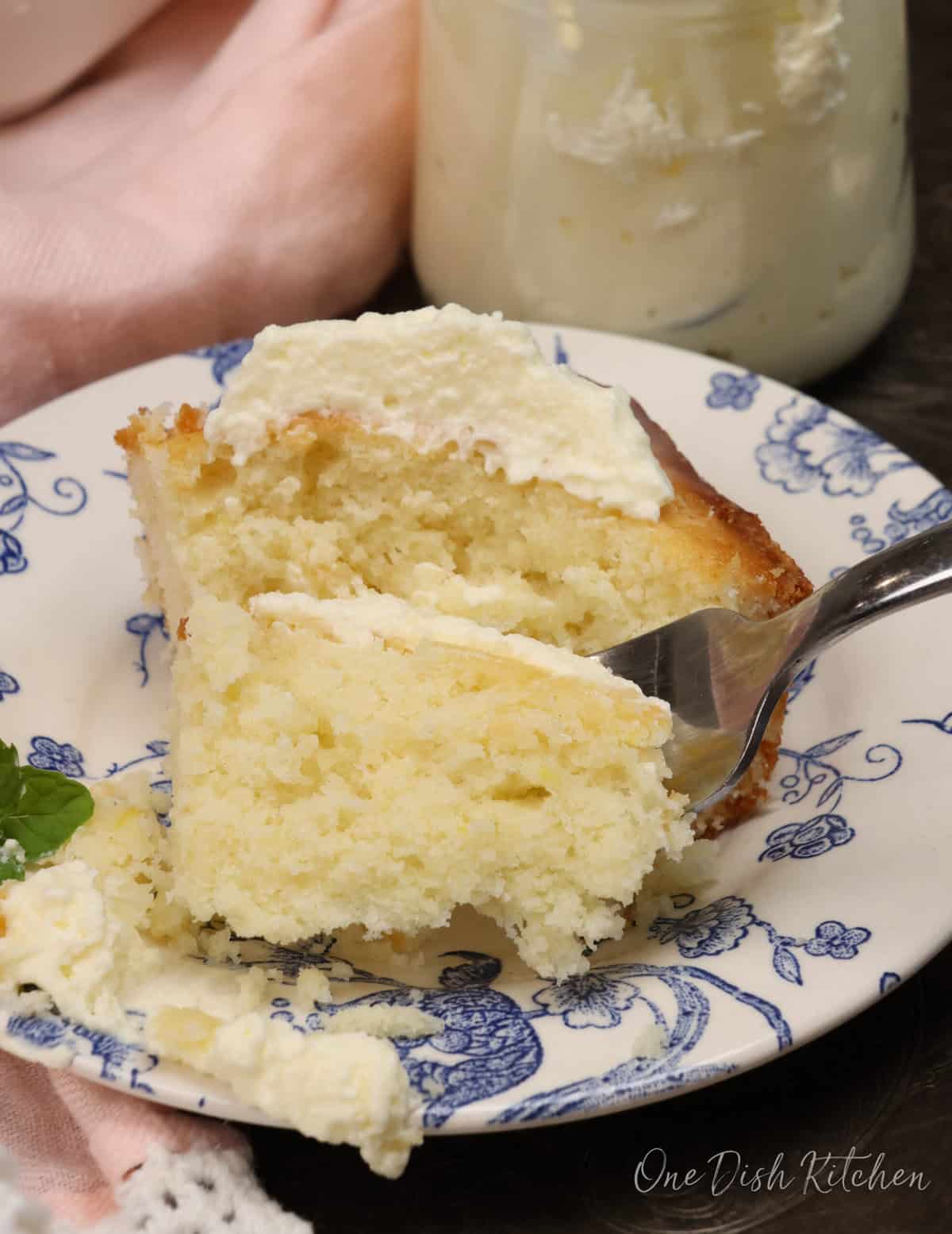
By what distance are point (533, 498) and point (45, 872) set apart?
2.71 ft

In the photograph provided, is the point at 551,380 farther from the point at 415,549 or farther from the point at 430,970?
the point at 430,970

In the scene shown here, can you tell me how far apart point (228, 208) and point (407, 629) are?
1.22 meters

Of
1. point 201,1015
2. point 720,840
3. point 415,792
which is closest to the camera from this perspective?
point 201,1015

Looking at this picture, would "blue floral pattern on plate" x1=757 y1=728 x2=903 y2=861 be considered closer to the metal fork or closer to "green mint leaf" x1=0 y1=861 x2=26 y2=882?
the metal fork

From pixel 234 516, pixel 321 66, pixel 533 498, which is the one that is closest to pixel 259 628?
pixel 234 516

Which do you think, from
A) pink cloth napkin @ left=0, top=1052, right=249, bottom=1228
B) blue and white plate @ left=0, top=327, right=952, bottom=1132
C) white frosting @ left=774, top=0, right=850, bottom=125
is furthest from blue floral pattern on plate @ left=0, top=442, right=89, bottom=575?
white frosting @ left=774, top=0, right=850, bottom=125

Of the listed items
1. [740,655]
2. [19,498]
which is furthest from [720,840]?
[19,498]

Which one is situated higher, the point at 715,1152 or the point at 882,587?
the point at 882,587

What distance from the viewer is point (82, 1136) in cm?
164

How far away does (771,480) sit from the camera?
7.65 feet

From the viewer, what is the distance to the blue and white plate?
143 cm

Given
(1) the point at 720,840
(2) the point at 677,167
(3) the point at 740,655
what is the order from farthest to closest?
1. (2) the point at 677,167
2. (1) the point at 720,840
3. (3) the point at 740,655

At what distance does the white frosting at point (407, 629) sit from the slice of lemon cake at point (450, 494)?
0.24 feet

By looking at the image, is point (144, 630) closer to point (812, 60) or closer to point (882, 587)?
point (882, 587)
